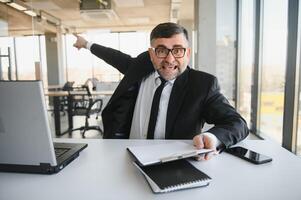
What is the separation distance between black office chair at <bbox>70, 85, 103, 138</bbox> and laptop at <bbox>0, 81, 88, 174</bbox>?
3731mm

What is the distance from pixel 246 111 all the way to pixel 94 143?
2.72 metres

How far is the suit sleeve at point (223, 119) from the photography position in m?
1.12

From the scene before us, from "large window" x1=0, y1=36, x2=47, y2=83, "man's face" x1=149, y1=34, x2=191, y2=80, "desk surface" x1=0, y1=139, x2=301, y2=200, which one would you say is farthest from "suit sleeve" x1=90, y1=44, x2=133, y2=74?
"large window" x1=0, y1=36, x2=47, y2=83

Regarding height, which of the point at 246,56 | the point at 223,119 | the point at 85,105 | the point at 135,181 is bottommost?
the point at 85,105

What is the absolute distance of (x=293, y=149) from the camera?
2084 millimetres

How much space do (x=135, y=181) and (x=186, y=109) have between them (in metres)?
0.65

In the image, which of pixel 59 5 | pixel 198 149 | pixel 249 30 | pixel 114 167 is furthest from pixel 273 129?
pixel 59 5

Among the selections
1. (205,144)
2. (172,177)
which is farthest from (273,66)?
(172,177)

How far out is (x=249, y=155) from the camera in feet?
3.51

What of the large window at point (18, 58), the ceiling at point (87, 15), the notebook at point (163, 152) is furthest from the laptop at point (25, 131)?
the ceiling at point (87, 15)

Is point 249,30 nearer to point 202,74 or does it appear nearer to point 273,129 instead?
point 273,129

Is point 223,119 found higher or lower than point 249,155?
higher

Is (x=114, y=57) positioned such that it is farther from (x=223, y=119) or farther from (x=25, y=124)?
(x=25, y=124)

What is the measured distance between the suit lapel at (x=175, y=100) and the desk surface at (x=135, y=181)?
39cm
